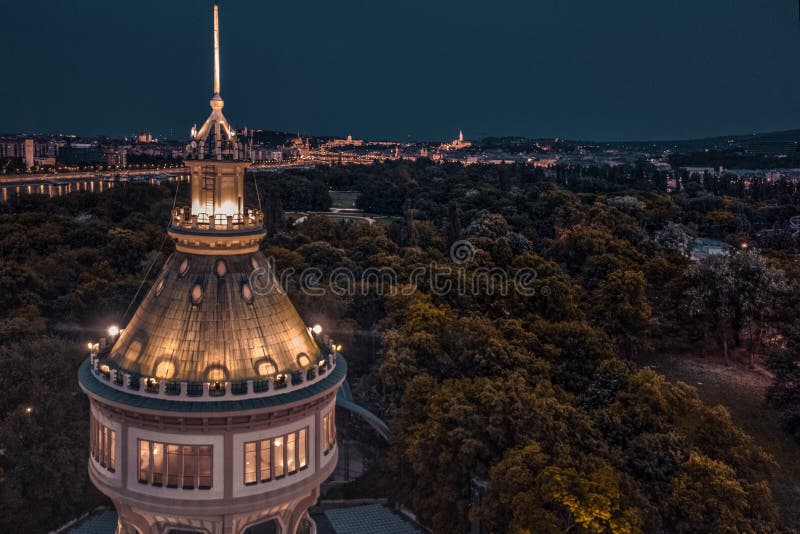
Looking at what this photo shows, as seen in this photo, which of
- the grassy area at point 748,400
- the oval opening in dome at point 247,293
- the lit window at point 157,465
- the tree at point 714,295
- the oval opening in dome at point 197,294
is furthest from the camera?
the tree at point 714,295

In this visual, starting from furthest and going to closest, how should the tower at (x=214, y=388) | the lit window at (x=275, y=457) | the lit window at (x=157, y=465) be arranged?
the lit window at (x=275, y=457), the lit window at (x=157, y=465), the tower at (x=214, y=388)

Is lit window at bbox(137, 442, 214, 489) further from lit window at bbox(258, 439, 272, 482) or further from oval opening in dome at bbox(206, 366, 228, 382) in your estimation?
oval opening in dome at bbox(206, 366, 228, 382)

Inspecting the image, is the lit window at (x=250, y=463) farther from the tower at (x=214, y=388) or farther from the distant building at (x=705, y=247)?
the distant building at (x=705, y=247)

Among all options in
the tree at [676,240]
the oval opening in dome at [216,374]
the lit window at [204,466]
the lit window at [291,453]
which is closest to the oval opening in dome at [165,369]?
the oval opening in dome at [216,374]

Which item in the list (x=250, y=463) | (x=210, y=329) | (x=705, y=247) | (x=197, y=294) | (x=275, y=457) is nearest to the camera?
(x=250, y=463)

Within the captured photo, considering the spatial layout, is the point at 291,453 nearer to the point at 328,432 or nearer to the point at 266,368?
the point at 328,432

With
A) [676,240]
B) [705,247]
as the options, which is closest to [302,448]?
[676,240]

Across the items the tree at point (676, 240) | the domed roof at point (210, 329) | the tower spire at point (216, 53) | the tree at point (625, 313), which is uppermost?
the tower spire at point (216, 53)
